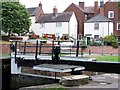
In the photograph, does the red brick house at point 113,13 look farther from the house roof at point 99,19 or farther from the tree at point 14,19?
the tree at point 14,19

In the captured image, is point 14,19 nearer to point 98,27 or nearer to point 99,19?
point 99,19

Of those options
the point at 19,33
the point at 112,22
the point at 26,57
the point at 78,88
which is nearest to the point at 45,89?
the point at 78,88

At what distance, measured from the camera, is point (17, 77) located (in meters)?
12.1

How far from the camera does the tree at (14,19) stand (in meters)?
29.1

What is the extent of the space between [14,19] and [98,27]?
1211cm

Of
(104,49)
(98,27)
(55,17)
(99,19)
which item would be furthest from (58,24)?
(104,49)

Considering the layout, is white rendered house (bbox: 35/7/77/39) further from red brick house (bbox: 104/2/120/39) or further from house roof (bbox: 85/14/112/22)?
red brick house (bbox: 104/2/120/39)

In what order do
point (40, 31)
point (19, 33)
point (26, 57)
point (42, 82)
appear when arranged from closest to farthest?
point (42, 82), point (26, 57), point (19, 33), point (40, 31)

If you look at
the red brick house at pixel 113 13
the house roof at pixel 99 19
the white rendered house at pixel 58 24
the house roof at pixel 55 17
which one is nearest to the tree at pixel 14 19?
the white rendered house at pixel 58 24

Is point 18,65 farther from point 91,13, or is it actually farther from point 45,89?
point 91,13

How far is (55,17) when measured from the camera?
132ft

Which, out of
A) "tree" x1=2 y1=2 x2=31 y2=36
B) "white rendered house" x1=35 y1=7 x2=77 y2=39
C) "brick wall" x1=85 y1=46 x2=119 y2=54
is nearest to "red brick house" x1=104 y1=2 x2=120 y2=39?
"white rendered house" x1=35 y1=7 x2=77 y2=39

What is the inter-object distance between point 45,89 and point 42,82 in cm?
321

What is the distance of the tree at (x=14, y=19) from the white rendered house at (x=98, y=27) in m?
9.29
